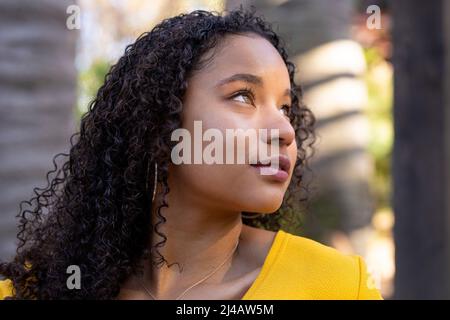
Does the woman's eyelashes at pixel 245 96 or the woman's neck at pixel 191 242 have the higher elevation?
the woman's eyelashes at pixel 245 96

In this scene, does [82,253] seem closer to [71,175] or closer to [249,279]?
[71,175]

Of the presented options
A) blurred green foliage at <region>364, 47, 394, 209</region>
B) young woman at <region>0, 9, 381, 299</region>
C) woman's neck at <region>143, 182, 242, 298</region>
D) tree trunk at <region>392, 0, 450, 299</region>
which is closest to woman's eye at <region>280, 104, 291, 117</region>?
young woman at <region>0, 9, 381, 299</region>

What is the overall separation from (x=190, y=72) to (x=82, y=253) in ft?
2.37

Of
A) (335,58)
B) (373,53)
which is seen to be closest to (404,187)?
(335,58)

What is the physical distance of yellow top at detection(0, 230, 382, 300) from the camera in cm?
259

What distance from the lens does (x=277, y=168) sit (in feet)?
8.37

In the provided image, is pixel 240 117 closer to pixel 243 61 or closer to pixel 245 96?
pixel 245 96

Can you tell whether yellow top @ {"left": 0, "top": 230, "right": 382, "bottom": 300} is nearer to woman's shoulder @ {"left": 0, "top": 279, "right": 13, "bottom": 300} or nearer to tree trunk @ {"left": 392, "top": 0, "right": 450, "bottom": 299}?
woman's shoulder @ {"left": 0, "top": 279, "right": 13, "bottom": 300}

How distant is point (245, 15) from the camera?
2898mm

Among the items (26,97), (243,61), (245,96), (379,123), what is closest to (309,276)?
(245,96)

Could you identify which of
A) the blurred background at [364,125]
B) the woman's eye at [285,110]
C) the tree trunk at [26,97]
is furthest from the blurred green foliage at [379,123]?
the woman's eye at [285,110]

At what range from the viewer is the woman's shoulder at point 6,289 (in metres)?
2.85

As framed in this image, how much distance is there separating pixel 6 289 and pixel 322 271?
1.09m

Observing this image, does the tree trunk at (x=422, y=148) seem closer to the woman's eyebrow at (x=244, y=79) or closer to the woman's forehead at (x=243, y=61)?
the woman's forehead at (x=243, y=61)
